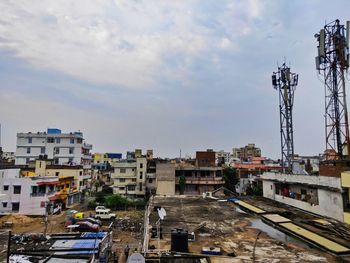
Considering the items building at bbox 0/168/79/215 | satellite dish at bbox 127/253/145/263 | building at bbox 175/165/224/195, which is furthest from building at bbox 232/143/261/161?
satellite dish at bbox 127/253/145/263

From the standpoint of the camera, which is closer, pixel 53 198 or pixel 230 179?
pixel 53 198

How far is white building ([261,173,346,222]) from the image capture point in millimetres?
20188

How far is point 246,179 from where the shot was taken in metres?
53.9

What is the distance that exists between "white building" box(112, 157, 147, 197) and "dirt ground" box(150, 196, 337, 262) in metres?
31.3

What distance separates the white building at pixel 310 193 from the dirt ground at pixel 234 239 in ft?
20.3

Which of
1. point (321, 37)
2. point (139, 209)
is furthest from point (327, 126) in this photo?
point (139, 209)

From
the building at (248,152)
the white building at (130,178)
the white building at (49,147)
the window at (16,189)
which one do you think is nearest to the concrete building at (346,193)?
the white building at (130,178)

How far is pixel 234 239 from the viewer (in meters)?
13.9

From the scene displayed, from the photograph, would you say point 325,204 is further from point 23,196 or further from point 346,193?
point 23,196

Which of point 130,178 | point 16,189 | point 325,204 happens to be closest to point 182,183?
point 130,178

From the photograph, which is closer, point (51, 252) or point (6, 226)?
point (51, 252)

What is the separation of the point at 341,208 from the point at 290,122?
57.7 feet

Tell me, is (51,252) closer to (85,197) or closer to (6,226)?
(6,226)

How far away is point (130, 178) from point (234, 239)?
40.0 m
